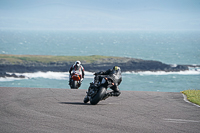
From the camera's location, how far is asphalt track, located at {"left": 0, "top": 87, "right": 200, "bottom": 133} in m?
8.57

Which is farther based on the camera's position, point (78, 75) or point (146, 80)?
point (146, 80)

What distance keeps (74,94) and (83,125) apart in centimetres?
636

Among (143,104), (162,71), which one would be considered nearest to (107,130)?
(143,104)

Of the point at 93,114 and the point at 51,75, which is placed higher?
the point at 93,114

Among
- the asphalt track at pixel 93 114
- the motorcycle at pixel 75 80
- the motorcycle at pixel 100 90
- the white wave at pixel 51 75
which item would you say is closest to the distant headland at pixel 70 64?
the white wave at pixel 51 75

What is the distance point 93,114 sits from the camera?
10297 millimetres

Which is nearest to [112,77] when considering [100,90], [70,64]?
[100,90]

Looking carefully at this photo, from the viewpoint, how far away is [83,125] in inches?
347

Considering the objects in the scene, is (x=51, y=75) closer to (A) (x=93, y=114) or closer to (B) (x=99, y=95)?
(B) (x=99, y=95)

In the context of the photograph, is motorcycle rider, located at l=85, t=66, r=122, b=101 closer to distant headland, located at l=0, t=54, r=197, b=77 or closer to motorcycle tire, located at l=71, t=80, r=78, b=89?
motorcycle tire, located at l=71, t=80, r=78, b=89

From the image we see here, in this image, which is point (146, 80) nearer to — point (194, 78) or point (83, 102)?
point (194, 78)

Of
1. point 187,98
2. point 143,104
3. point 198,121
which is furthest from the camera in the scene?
point 187,98

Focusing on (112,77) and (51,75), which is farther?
(51,75)

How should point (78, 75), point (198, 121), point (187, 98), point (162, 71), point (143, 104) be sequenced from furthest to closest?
point (162, 71) < point (78, 75) < point (187, 98) < point (143, 104) < point (198, 121)
